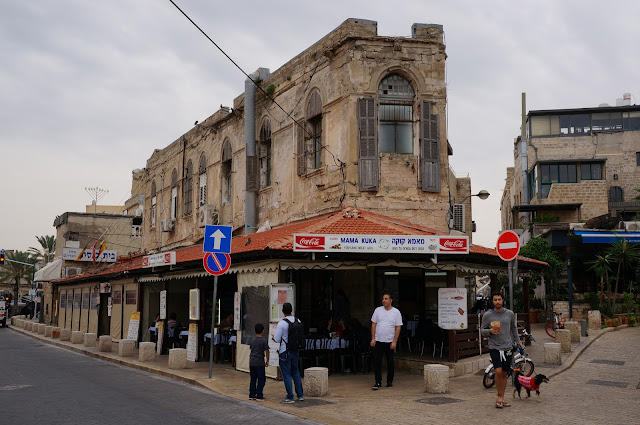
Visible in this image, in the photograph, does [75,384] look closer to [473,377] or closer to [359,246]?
[359,246]

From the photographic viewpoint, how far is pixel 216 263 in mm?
13500

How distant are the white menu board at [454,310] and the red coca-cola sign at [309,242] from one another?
3.51 m

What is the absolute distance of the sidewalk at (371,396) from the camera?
9.68 m

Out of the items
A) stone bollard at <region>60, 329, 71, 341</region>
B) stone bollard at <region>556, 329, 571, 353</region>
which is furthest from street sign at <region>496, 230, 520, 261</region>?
stone bollard at <region>60, 329, 71, 341</region>

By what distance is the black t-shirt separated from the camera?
11.2 metres

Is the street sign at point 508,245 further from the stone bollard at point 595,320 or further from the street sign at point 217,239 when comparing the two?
the stone bollard at point 595,320

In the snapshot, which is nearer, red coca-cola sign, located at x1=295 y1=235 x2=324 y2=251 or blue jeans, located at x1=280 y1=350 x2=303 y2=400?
blue jeans, located at x1=280 y1=350 x2=303 y2=400

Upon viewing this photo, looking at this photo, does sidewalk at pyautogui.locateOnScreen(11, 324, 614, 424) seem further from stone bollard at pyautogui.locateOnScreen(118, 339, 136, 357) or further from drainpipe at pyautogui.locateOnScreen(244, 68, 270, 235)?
drainpipe at pyautogui.locateOnScreen(244, 68, 270, 235)

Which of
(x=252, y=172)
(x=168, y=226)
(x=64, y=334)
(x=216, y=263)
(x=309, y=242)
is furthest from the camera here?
(x=168, y=226)

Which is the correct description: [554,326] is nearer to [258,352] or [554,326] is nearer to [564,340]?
[564,340]

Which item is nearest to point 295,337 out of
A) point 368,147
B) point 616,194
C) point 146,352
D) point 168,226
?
point 368,147

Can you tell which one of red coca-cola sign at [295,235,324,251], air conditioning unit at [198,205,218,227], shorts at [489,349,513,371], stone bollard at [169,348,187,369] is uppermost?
air conditioning unit at [198,205,218,227]

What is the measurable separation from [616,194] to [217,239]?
41.6 m

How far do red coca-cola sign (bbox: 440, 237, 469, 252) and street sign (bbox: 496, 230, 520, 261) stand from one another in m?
2.57
